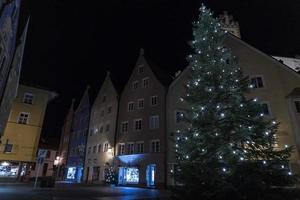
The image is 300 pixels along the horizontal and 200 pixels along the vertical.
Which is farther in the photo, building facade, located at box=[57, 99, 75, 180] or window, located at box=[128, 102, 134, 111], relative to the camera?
building facade, located at box=[57, 99, 75, 180]

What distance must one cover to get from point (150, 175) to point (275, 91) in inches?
657

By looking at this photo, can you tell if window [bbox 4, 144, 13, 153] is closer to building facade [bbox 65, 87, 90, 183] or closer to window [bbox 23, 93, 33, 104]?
window [bbox 23, 93, 33, 104]

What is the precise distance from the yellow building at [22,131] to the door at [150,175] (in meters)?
15.7

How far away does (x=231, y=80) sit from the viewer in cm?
1253

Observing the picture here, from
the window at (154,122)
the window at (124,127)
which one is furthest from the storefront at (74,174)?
the window at (154,122)

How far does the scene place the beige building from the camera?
20.2 metres

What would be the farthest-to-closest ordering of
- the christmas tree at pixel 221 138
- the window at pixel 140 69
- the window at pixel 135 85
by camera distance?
the window at pixel 140 69, the window at pixel 135 85, the christmas tree at pixel 221 138

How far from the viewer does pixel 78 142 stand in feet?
139

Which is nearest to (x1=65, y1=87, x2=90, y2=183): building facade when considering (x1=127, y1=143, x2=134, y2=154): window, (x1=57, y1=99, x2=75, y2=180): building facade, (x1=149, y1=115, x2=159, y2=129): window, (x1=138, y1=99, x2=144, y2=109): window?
(x1=57, y1=99, x2=75, y2=180): building facade

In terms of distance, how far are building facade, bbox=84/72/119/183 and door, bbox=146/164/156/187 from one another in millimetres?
6750

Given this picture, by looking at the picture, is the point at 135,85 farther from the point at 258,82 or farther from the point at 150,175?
the point at 258,82

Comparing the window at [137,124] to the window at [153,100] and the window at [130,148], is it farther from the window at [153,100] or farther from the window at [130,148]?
the window at [153,100]

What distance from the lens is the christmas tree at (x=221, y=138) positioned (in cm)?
949

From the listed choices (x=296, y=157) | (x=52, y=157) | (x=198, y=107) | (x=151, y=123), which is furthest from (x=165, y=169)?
(x=52, y=157)
